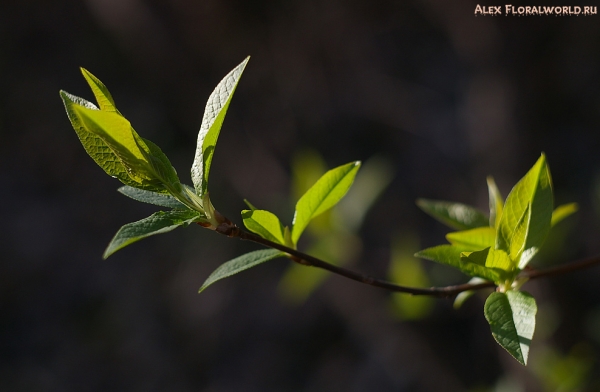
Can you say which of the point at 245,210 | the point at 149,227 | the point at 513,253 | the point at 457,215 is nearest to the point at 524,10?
the point at 457,215

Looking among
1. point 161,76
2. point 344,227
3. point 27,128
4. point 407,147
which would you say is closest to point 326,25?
point 407,147

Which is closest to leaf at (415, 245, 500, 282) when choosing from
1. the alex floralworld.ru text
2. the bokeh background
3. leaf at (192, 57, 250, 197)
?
leaf at (192, 57, 250, 197)

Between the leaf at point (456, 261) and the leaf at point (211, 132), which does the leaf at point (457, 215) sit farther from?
the leaf at point (211, 132)

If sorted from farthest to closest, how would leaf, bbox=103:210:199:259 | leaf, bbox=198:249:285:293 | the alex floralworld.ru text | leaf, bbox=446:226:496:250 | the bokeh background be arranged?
the bokeh background < the alex floralworld.ru text < leaf, bbox=446:226:496:250 < leaf, bbox=198:249:285:293 < leaf, bbox=103:210:199:259

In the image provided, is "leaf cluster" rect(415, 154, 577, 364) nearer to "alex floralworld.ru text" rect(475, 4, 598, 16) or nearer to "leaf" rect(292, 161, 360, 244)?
"leaf" rect(292, 161, 360, 244)

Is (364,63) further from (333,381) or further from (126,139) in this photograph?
(126,139)

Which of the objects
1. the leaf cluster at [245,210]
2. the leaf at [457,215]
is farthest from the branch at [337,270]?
the leaf at [457,215]
